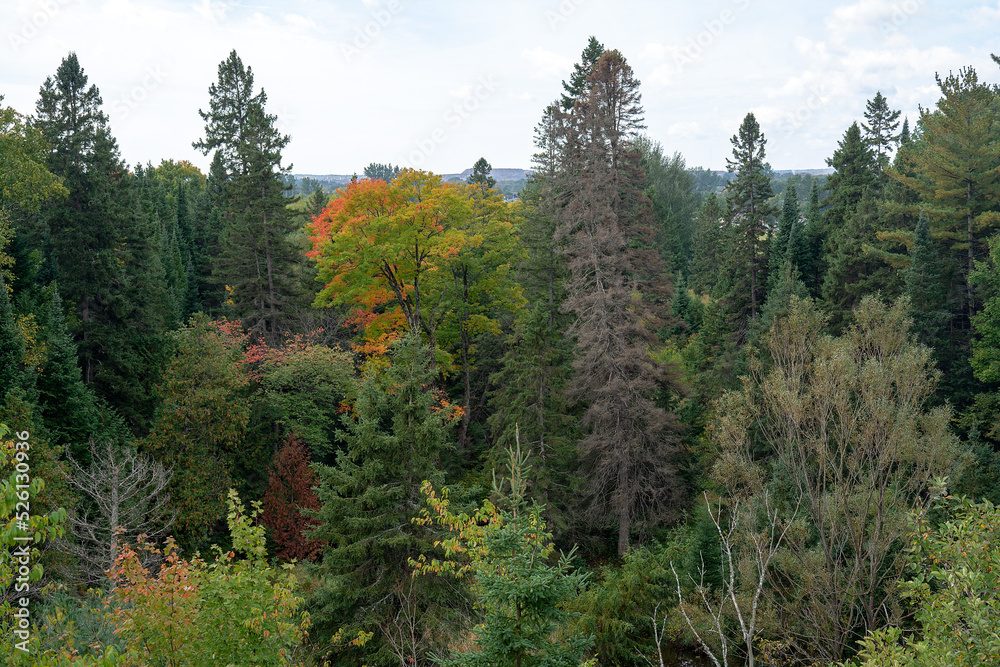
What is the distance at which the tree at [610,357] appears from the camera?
20.8 m

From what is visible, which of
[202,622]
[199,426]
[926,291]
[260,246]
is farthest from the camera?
[260,246]

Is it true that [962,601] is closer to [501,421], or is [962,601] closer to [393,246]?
[501,421]

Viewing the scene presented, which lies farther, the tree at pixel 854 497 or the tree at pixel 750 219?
the tree at pixel 750 219

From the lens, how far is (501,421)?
21641mm

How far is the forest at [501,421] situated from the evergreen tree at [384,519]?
9 centimetres

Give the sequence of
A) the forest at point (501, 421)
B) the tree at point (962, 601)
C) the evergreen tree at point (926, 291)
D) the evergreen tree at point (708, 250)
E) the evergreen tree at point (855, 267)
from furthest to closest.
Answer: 1. the evergreen tree at point (708, 250)
2. the evergreen tree at point (855, 267)
3. the evergreen tree at point (926, 291)
4. the forest at point (501, 421)
5. the tree at point (962, 601)

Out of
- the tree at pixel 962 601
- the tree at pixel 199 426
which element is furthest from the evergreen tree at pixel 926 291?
the tree at pixel 199 426

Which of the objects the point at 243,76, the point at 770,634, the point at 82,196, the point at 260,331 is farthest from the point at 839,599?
the point at 243,76

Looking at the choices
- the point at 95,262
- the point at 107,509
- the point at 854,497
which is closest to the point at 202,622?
the point at 107,509

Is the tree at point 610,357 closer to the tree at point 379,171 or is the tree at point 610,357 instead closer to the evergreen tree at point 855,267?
the evergreen tree at point 855,267

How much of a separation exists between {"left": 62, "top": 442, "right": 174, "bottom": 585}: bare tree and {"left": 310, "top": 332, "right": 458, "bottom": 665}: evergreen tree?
4427mm

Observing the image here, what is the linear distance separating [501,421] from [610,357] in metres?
4.70

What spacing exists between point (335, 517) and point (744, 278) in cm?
2943

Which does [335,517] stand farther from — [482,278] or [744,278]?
[744,278]
